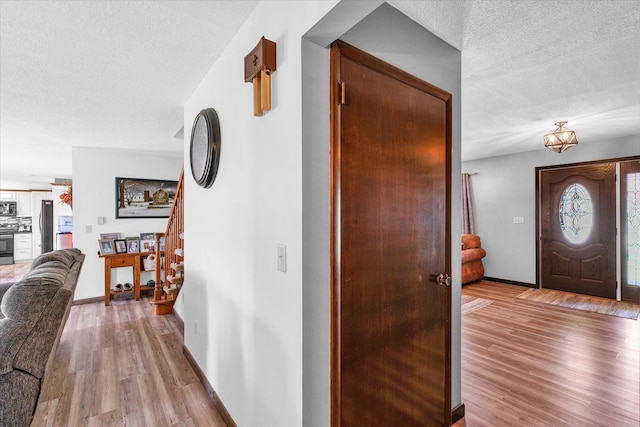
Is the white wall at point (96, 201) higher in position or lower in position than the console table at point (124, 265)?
higher

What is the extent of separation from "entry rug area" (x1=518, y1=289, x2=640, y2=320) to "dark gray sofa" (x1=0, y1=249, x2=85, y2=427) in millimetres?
5410

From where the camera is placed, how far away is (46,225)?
810 centimetres

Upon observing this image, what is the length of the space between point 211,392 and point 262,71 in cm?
204

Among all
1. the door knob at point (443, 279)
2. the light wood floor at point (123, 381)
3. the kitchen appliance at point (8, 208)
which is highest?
the kitchen appliance at point (8, 208)

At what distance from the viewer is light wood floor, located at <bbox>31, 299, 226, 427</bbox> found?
1.89 m

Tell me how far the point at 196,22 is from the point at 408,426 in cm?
239

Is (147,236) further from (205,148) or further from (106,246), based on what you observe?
(205,148)

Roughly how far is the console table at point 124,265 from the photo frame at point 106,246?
8cm

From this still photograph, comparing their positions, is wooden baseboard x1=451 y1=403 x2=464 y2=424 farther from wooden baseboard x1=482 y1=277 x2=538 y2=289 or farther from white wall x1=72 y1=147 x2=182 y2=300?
white wall x1=72 y1=147 x2=182 y2=300

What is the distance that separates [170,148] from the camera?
4.57m

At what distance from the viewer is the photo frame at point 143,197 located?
475 cm

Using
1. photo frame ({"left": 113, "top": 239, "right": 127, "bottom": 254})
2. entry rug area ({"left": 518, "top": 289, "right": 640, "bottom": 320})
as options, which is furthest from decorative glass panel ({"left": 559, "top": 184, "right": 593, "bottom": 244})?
photo frame ({"left": 113, "top": 239, "right": 127, "bottom": 254})

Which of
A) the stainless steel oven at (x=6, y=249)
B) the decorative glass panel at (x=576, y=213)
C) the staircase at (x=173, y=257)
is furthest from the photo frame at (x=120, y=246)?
the decorative glass panel at (x=576, y=213)

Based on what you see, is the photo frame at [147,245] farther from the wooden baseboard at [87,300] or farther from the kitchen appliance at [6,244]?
the kitchen appliance at [6,244]
